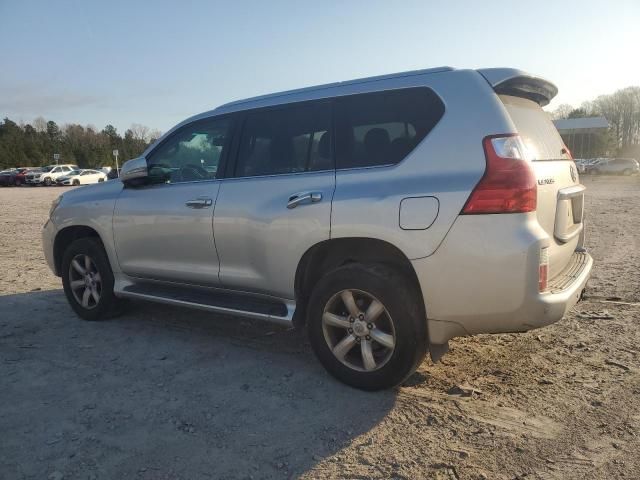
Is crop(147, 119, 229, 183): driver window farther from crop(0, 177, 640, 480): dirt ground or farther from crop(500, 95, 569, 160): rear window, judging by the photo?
crop(500, 95, 569, 160): rear window

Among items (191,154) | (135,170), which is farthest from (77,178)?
(191,154)

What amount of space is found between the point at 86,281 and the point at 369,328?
Answer: 3167 millimetres

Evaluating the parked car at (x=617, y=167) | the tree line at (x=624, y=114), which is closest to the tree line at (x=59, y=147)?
the parked car at (x=617, y=167)

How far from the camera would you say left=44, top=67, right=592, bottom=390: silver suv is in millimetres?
2838

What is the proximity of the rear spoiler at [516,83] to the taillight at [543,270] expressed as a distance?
1.05 metres

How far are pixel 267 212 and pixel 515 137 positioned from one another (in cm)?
171

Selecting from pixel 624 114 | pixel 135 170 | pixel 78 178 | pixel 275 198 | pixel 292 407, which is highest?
pixel 624 114

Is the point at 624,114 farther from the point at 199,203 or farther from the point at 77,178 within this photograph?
the point at 199,203

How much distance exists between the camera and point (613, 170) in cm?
4738

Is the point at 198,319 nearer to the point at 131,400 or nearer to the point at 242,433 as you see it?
the point at 131,400

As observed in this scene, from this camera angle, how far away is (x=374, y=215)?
311cm

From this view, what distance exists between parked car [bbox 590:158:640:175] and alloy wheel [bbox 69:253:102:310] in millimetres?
52303

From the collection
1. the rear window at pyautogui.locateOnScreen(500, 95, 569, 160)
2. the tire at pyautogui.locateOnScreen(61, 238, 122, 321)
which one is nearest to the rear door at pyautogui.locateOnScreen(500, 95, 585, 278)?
the rear window at pyautogui.locateOnScreen(500, 95, 569, 160)

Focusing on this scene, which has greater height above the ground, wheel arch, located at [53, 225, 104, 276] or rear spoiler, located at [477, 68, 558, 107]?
rear spoiler, located at [477, 68, 558, 107]
